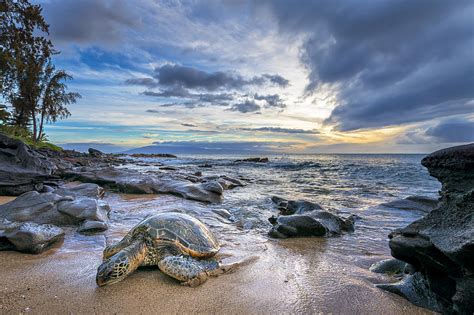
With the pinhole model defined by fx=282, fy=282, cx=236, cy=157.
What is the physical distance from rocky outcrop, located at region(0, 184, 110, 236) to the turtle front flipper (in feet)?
8.97

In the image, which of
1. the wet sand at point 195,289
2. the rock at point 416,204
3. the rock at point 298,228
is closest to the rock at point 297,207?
the rock at point 298,228

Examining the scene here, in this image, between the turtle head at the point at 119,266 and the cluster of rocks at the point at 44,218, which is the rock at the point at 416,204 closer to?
the turtle head at the point at 119,266

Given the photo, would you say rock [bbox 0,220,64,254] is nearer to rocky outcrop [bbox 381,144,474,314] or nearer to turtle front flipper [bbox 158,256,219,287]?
turtle front flipper [bbox 158,256,219,287]

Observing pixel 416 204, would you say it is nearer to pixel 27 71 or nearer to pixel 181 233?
pixel 181 233

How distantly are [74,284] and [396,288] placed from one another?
3.91m

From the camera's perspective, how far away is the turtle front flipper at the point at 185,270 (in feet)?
11.7

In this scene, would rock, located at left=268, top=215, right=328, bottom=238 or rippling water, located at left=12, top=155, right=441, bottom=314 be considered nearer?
rippling water, located at left=12, top=155, right=441, bottom=314

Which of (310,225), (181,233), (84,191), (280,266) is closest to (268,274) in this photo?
(280,266)

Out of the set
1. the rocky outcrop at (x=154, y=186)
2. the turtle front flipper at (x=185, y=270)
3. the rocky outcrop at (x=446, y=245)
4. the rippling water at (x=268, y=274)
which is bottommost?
the rocky outcrop at (x=154, y=186)

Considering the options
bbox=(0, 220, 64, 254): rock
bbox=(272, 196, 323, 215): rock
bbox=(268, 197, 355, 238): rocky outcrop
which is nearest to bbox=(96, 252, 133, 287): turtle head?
bbox=(0, 220, 64, 254): rock

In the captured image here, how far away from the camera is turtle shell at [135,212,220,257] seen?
4109 millimetres

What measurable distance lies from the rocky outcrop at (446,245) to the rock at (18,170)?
10325mm

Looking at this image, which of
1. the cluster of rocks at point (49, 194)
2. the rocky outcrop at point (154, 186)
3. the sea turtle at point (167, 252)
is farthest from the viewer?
the rocky outcrop at point (154, 186)

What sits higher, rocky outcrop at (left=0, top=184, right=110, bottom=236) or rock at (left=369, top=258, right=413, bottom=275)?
rock at (left=369, top=258, right=413, bottom=275)
